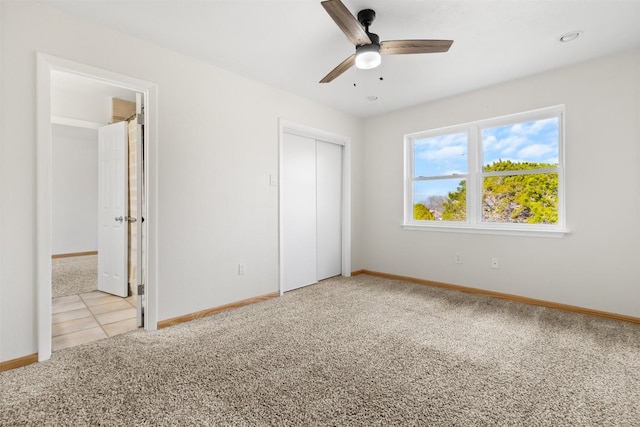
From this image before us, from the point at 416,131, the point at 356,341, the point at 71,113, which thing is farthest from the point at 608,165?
the point at 71,113

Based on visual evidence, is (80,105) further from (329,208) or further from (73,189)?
(329,208)

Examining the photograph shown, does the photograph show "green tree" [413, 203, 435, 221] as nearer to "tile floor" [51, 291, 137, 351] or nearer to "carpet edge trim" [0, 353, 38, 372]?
"tile floor" [51, 291, 137, 351]

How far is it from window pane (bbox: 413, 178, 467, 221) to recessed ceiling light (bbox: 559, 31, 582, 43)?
1738mm

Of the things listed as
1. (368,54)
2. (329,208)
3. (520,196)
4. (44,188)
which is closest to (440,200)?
(520,196)

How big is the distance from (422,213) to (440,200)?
313 millimetres

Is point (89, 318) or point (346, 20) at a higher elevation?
point (346, 20)

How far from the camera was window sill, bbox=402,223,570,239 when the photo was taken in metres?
3.19

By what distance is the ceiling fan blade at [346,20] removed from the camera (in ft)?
5.56

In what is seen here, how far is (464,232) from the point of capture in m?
3.85

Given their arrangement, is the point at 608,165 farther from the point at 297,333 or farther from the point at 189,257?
the point at 189,257

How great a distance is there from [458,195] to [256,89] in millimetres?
2841

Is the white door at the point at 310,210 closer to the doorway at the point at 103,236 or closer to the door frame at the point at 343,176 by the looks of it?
the door frame at the point at 343,176

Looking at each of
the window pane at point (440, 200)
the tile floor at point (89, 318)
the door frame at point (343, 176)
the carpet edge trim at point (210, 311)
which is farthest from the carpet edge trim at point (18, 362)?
the window pane at point (440, 200)

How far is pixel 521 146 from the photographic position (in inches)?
137
